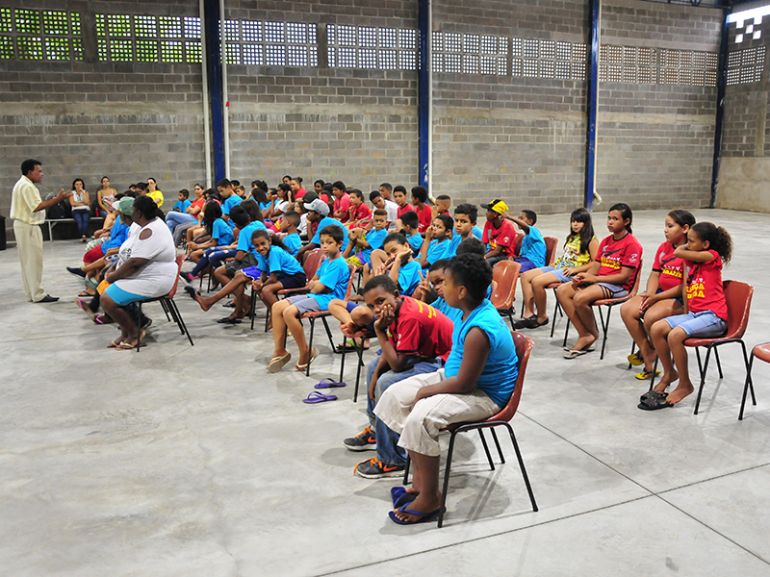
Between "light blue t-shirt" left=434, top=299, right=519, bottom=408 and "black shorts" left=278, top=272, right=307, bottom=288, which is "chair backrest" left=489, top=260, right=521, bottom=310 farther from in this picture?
"light blue t-shirt" left=434, top=299, right=519, bottom=408

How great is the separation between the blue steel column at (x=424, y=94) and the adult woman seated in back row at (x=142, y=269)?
9658 millimetres

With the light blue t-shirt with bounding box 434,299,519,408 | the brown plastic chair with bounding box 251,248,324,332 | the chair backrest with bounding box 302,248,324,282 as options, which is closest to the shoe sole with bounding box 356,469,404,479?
the light blue t-shirt with bounding box 434,299,519,408

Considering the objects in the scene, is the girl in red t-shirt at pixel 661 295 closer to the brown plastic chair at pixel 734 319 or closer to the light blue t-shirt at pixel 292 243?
the brown plastic chair at pixel 734 319

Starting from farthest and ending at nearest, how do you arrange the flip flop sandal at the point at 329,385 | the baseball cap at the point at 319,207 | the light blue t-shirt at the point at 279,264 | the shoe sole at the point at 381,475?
the baseball cap at the point at 319,207 → the light blue t-shirt at the point at 279,264 → the flip flop sandal at the point at 329,385 → the shoe sole at the point at 381,475

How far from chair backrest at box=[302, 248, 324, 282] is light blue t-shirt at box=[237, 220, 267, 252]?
702 mm

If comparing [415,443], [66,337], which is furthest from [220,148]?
[415,443]

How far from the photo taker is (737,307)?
3963 mm

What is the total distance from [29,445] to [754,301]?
20.8ft

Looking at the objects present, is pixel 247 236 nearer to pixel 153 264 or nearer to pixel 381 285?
pixel 153 264

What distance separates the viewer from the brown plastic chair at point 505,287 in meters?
5.25

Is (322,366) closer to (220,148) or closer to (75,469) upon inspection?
(75,469)

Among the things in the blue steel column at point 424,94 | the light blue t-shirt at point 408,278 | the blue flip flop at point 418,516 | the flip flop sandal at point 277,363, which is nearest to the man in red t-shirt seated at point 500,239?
the light blue t-shirt at point 408,278

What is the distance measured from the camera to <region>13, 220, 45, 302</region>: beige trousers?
23.4 feet

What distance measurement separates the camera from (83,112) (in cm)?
1236
